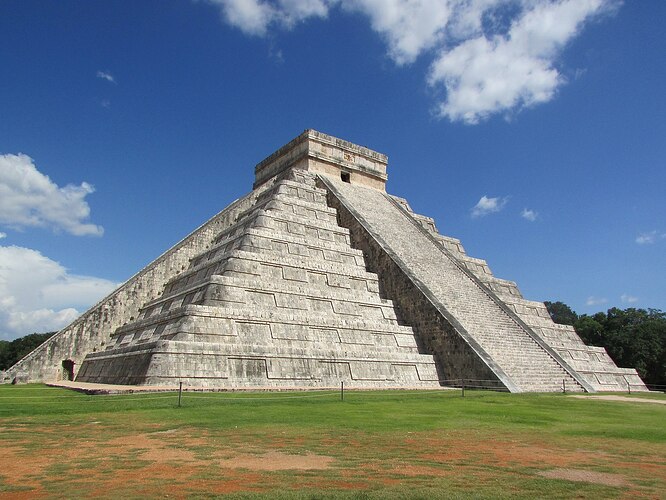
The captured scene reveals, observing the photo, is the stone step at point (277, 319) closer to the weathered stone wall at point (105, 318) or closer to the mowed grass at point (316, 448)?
the weathered stone wall at point (105, 318)

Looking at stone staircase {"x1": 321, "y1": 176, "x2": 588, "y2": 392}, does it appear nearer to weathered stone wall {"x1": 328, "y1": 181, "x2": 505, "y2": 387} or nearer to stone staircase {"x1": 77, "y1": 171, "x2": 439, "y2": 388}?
weathered stone wall {"x1": 328, "y1": 181, "x2": 505, "y2": 387}

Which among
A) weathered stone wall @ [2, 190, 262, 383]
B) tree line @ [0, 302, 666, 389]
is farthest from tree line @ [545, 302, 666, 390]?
weathered stone wall @ [2, 190, 262, 383]

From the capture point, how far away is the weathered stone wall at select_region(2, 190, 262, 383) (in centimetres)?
1758

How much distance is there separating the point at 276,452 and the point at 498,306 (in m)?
16.3

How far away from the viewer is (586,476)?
18.0 feet

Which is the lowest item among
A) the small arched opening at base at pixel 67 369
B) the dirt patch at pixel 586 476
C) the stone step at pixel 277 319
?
the dirt patch at pixel 586 476

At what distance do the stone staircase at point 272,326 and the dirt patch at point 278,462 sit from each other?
734 centimetres

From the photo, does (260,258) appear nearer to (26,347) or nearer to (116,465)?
(116,465)

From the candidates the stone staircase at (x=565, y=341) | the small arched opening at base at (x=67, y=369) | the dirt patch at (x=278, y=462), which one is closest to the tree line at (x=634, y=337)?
the stone staircase at (x=565, y=341)

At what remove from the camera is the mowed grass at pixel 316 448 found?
15.9ft

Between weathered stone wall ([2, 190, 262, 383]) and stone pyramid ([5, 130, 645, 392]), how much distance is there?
0.14ft

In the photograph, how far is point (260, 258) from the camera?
16.9 meters

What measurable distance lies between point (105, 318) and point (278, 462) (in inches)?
604

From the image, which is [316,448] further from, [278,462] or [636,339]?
[636,339]
